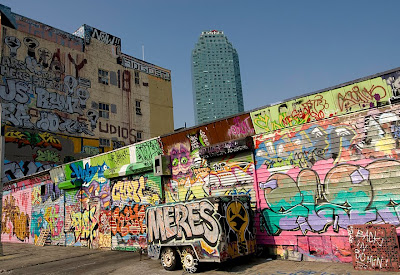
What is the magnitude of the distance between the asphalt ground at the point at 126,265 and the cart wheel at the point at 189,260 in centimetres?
27

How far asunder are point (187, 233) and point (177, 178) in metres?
4.52

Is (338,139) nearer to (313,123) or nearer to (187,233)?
(313,123)

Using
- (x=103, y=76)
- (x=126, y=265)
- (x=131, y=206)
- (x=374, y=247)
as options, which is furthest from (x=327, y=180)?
(x=103, y=76)

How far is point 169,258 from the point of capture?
10445mm

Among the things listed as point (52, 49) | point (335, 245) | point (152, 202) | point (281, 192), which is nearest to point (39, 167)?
point (52, 49)

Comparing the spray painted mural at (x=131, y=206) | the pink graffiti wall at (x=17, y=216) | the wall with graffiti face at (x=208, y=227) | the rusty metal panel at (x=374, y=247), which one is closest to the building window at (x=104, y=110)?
the pink graffiti wall at (x=17, y=216)

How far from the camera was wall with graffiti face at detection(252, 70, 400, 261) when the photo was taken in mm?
8945

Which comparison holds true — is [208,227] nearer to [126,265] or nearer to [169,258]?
[169,258]

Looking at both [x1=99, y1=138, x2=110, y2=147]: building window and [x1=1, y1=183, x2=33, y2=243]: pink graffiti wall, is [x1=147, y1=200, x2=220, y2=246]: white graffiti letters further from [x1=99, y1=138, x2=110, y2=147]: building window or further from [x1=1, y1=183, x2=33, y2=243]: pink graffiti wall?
[x1=99, y1=138, x2=110, y2=147]: building window

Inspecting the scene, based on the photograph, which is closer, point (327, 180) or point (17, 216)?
point (327, 180)

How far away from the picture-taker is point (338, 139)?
9.84 meters

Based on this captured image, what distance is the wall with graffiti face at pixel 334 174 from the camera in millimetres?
8945

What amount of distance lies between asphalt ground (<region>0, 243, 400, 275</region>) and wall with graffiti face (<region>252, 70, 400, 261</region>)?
87 centimetres

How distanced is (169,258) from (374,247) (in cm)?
619
